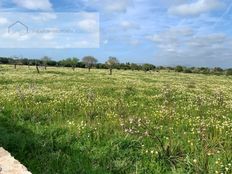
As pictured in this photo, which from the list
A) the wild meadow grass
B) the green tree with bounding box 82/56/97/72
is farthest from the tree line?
the wild meadow grass

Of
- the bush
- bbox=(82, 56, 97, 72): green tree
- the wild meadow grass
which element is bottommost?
the bush

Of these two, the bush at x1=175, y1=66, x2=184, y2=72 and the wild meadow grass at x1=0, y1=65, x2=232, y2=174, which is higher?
the wild meadow grass at x1=0, y1=65, x2=232, y2=174

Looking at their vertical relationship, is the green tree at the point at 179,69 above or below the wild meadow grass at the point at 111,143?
below

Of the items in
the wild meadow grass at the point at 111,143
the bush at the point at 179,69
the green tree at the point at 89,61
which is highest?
the wild meadow grass at the point at 111,143

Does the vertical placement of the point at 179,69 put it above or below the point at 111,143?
below

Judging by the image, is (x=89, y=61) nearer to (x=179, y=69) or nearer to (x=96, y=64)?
(x=96, y=64)

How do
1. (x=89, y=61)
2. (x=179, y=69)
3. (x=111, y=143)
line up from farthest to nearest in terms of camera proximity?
(x=179, y=69)
(x=89, y=61)
(x=111, y=143)

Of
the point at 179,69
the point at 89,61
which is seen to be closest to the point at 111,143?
the point at 89,61

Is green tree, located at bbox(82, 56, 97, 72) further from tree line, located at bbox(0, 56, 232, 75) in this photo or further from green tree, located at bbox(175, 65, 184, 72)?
green tree, located at bbox(175, 65, 184, 72)

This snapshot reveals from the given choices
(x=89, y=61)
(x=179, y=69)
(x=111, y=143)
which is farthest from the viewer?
(x=179, y=69)

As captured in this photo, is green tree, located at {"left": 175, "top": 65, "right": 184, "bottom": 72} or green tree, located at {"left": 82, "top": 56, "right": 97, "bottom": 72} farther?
green tree, located at {"left": 175, "top": 65, "right": 184, "bottom": 72}

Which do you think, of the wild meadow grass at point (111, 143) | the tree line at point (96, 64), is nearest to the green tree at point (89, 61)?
the tree line at point (96, 64)

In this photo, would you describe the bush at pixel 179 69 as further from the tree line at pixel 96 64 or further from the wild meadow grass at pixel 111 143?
the wild meadow grass at pixel 111 143

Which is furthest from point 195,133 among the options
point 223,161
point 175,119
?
point 223,161
